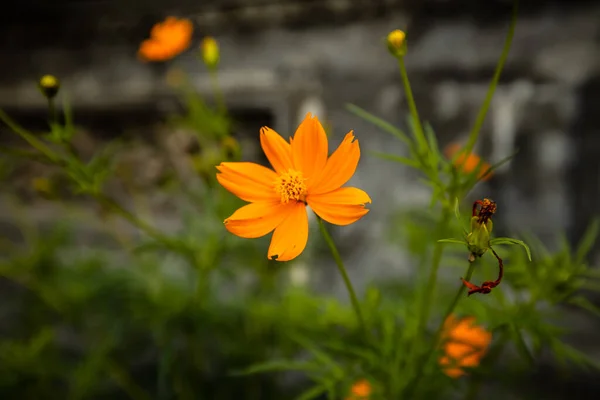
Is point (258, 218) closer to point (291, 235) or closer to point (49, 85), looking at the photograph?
point (291, 235)

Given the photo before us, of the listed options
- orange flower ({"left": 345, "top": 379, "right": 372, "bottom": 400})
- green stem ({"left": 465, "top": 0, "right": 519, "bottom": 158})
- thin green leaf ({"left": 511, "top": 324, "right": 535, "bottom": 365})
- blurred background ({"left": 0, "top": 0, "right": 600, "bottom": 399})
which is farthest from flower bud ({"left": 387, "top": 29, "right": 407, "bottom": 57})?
blurred background ({"left": 0, "top": 0, "right": 600, "bottom": 399})

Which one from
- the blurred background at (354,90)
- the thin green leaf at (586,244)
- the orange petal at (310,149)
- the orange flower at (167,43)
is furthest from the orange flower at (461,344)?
the orange flower at (167,43)

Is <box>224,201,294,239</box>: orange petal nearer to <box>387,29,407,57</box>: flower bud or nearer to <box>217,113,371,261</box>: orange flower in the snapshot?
<box>217,113,371,261</box>: orange flower

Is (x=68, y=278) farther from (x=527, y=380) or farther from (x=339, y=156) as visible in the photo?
(x=527, y=380)

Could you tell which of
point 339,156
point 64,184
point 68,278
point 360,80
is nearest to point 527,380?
A: point 360,80

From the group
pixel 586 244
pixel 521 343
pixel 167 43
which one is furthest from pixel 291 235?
pixel 167 43

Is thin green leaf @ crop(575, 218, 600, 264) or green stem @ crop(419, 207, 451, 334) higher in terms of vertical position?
thin green leaf @ crop(575, 218, 600, 264)
